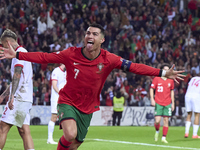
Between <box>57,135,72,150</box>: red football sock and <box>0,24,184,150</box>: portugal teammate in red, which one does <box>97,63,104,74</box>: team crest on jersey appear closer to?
<box>0,24,184,150</box>: portugal teammate in red

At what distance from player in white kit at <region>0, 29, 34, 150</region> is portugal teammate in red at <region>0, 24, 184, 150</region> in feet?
3.09

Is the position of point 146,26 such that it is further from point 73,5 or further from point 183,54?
Answer: point 73,5

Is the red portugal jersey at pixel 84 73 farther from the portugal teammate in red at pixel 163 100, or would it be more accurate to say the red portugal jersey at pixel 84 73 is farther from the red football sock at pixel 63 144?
the portugal teammate in red at pixel 163 100

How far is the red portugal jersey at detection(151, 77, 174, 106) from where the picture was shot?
13141 millimetres

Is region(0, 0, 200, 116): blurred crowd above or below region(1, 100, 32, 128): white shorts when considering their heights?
above

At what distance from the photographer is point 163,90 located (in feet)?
43.4

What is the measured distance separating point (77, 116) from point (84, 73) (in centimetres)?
70

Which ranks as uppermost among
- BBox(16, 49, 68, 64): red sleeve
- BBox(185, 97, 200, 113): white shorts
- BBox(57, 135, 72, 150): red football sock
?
BBox(16, 49, 68, 64): red sleeve

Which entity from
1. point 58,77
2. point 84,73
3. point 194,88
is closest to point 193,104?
point 194,88

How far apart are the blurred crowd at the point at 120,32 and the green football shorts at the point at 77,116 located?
540 inches

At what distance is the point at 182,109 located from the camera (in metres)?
21.6

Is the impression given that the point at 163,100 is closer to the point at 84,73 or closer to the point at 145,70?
the point at 145,70

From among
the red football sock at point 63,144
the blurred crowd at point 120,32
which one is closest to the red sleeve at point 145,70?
the red football sock at point 63,144

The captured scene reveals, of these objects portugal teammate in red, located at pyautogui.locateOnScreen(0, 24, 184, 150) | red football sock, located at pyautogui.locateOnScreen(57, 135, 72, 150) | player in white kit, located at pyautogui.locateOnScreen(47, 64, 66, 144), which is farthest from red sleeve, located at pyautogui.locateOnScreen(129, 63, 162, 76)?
player in white kit, located at pyautogui.locateOnScreen(47, 64, 66, 144)
